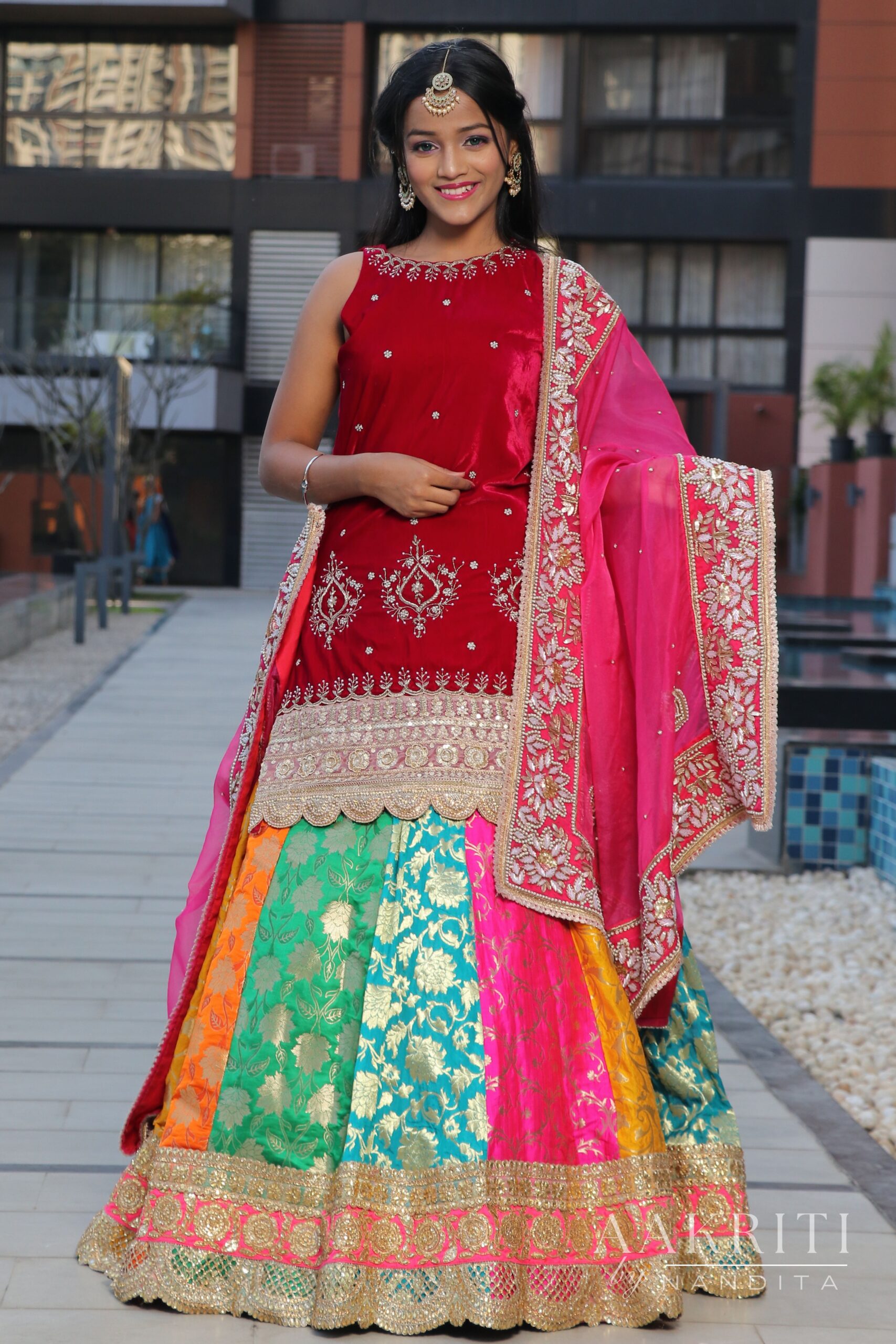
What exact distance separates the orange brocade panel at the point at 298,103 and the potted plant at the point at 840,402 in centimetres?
769

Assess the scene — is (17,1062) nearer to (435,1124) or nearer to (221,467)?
(435,1124)

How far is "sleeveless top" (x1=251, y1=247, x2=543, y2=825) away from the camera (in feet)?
7.28

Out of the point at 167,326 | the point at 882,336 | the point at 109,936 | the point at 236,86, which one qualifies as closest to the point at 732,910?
the point at 109,936

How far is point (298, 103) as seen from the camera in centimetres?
2291

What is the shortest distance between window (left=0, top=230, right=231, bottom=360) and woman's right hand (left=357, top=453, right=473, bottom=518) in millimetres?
19766

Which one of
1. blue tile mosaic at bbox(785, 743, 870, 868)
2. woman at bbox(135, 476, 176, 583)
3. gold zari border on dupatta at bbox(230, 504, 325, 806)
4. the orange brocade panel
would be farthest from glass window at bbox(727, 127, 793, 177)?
gold zari border on dupatta at bbox(230, 504, 325, 806)

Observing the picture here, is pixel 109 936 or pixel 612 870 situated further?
pixel 109 936

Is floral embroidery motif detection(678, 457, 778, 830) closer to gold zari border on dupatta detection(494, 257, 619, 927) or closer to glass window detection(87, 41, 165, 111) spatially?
gold zari border on dupatta detection(494, 257, 619, 927)

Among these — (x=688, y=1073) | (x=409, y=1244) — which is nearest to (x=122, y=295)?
(x=688, y=1073)

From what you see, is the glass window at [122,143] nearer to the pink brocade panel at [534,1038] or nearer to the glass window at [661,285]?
the glass window at [661,285]

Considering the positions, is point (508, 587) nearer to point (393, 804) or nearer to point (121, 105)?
point (393, 804)

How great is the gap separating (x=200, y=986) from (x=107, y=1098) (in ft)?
2.90

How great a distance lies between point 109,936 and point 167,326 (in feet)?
61.4

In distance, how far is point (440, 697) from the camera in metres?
2.24
